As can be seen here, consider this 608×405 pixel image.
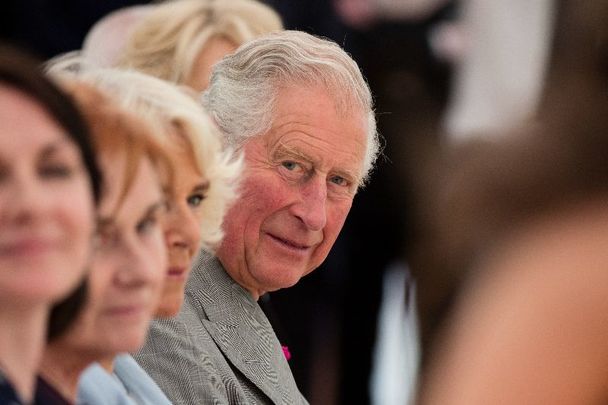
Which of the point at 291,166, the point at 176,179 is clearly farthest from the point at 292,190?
the point at 176,179

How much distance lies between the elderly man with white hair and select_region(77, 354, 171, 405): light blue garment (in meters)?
0.75

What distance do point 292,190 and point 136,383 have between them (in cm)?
102

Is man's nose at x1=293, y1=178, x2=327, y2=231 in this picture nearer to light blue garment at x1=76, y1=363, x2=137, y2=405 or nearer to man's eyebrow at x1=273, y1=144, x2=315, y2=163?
man's eyebrow at x1=273, y1=144, x2=315, y2=163

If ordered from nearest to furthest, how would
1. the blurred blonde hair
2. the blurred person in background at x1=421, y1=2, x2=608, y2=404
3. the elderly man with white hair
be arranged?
the blurred person in background at x1=421, y1=2, x2=608, y2=404, the blurred blonde hair, the elderly man with white hair

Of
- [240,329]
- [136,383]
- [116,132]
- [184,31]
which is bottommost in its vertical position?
[184,31]

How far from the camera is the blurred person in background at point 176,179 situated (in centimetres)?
177

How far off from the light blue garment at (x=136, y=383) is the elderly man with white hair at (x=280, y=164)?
2.44 feet

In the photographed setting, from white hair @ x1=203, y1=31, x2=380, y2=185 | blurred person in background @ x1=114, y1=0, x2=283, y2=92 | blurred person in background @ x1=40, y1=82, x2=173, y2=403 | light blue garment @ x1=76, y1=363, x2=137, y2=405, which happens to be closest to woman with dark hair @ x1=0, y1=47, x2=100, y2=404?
blurred person in background @ x1=40, y1=82, x2=173, y2=403

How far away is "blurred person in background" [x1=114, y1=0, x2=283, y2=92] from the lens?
436cm

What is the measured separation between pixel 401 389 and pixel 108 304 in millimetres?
363

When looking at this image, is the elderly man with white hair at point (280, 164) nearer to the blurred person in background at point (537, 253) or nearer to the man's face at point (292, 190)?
the man's face at point (292, 190)

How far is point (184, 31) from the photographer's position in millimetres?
4590

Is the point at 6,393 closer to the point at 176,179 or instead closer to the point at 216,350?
the point at 176,179

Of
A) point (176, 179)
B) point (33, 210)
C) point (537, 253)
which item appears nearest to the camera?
point (537, 253)
